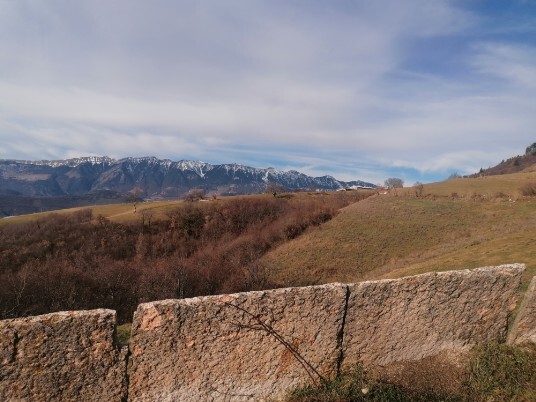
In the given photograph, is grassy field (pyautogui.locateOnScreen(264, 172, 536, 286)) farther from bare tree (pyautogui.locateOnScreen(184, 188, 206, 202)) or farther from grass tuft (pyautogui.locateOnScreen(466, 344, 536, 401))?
bare tree (pyautogui.locateOnScreen(184, 188, 206, 202))

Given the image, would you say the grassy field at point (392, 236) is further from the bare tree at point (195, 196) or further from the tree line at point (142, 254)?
the bare tree at point (195, 196)

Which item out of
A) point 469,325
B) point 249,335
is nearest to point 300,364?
point 249,335

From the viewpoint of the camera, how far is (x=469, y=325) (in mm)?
6312

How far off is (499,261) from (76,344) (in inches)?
790

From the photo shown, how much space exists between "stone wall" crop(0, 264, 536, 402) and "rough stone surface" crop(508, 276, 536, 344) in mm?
17

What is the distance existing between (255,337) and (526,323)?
4.75 meters

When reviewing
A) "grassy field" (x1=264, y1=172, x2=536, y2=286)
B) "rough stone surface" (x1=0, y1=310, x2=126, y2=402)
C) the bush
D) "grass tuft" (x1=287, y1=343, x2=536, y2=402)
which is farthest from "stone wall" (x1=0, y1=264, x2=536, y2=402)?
the bush

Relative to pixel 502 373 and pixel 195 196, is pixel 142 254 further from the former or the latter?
pixel 502 373

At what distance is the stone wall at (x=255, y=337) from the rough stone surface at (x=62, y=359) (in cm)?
1

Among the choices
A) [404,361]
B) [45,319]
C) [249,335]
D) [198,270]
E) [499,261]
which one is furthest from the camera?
[198,270]

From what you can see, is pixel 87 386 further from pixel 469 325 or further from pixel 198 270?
pixel 198 270

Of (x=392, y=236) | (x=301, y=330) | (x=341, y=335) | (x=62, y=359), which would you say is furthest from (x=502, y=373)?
(x=392, y=236)

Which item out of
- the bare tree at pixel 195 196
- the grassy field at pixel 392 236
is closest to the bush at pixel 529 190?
the grassy field at pixel 392 236

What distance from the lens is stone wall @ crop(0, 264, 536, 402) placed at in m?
4.93
